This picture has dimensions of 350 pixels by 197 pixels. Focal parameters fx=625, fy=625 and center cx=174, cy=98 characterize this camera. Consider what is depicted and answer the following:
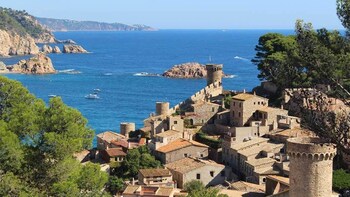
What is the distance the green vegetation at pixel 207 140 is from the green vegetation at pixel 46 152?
2245 cm

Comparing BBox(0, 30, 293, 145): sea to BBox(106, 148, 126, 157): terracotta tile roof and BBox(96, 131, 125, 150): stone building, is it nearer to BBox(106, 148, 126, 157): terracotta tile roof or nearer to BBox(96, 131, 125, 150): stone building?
BBox(96, 131, 125, 150): stone building

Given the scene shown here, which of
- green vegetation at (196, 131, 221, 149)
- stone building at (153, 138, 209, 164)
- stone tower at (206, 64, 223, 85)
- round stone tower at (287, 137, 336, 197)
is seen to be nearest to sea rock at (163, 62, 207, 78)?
stone tower at (206, 64, 223, 85)

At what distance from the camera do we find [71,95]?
3905 inches

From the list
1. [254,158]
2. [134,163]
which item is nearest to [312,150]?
[254,158]

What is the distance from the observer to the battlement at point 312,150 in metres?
20.0

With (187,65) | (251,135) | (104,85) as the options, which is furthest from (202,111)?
(187,65)

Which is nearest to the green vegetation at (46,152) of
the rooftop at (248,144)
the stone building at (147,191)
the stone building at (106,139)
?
the stone building at (147,191)

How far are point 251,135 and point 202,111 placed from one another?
19.8 feet

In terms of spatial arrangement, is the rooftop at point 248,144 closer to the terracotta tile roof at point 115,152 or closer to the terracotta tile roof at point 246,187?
the terracotta tile roof at point 246,187

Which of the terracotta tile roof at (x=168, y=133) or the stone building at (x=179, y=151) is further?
the terracotta tile roof at (x=168, y=133)

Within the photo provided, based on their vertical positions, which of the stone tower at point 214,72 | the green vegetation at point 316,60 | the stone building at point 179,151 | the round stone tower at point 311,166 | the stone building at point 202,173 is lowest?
the stone building at point 202,173

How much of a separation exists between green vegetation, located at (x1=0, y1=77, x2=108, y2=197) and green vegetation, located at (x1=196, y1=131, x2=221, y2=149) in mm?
22454

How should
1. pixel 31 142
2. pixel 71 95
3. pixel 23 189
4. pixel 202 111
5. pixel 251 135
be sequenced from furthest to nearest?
1. pixel 71 95
2. pixel 202 111
3. pixel 251 135
4. pixel 31 142
5. pixel 23 189

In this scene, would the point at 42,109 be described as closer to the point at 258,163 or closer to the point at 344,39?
the point at 344,39
